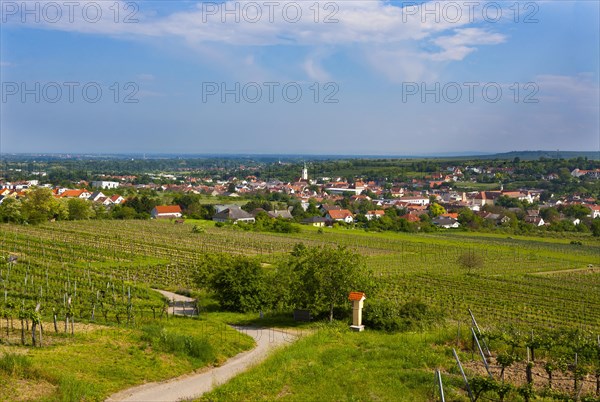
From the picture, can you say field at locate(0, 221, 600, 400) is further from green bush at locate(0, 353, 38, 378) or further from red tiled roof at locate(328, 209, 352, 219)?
red tiled roof at locate(328, 209, 352, 219)

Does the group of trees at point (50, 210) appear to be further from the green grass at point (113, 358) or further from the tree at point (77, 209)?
the green grass at point (113, 358)

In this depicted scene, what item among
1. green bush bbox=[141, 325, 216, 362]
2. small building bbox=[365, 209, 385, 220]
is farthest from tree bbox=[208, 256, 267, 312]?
small building bbox=[365, 209, 385, 220]

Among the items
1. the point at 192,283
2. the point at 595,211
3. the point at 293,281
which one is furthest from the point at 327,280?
the point at 595,211

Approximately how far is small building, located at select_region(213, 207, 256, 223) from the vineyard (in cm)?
860

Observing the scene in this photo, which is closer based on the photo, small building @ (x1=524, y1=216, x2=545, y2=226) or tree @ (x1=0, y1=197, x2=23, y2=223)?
tree @ (x1=0, y1=197, x2=23, y2=223)

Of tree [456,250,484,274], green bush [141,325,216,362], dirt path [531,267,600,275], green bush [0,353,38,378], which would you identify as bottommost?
dirt path [531,267,600,275]

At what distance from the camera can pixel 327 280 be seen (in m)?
20.7

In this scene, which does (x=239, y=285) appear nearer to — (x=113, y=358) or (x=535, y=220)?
(x=113, y=358)

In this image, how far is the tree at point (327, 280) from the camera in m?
20.5

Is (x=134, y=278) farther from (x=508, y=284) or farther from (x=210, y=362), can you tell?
(x=508, y=284)

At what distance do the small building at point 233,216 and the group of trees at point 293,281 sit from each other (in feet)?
180

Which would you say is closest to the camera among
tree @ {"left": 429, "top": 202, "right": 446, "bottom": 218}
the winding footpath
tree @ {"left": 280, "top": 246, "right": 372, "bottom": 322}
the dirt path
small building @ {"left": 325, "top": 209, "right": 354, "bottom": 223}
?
the winding footpath

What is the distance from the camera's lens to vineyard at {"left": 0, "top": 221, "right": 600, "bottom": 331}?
25.8 meters

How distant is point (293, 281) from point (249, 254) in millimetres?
28635
